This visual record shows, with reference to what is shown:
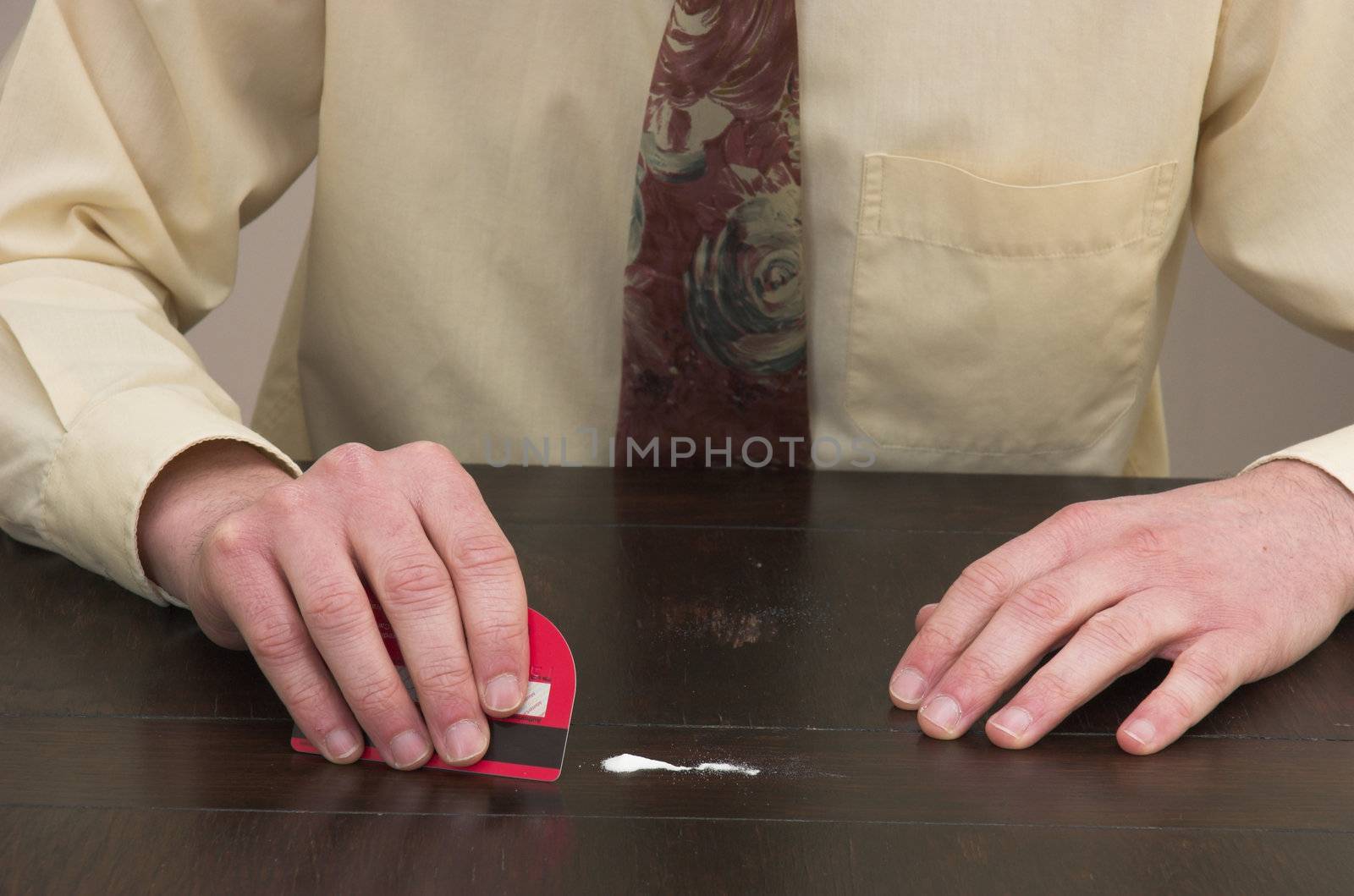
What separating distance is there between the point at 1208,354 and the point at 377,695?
2063 millimetres

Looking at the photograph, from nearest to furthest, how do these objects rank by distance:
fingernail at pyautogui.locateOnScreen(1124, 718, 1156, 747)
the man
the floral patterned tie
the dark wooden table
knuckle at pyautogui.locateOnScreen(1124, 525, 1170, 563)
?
the dark wooden table, fingernail at pyautogui.locateOnScreen(1124, 718, 1156, 747), knuckle at pyautogui.locateOnScreen(1124, 525, 1170, 563), the man, the floral patterned tie

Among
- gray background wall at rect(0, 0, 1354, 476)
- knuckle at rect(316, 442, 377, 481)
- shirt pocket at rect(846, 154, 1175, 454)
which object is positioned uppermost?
knuckle at rect(316, 442, 377, 481)

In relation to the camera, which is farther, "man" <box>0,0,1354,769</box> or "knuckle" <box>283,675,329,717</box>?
"man" <box>0,0,1354,769</box>

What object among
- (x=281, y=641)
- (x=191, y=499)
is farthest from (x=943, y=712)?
(x=191, y=499)

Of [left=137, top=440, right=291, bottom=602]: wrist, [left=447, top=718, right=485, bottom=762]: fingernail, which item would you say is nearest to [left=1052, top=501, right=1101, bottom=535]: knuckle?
[left=447, top=718, right=485, bottom=762]: fingernail

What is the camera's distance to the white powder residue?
0.60 metres

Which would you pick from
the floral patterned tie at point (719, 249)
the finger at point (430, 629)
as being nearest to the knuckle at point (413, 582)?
the finger at point (430, 629)

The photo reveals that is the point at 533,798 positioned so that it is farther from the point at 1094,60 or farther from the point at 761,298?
the point at 1094,60

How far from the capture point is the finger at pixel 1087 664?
63cm

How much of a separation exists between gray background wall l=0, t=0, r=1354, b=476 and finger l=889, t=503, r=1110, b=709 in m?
1.64

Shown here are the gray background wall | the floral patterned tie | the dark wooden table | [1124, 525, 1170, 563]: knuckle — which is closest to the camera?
the dark wooden table

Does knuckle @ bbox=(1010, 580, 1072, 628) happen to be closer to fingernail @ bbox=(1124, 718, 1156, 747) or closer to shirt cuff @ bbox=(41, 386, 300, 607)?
fingernail @ bbox=(1124, 718, 1156, 747)

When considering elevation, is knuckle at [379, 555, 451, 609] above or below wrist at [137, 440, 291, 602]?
above

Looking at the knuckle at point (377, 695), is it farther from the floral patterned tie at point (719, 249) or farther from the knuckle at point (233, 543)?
the floral patterned tie at point (719, 249)
